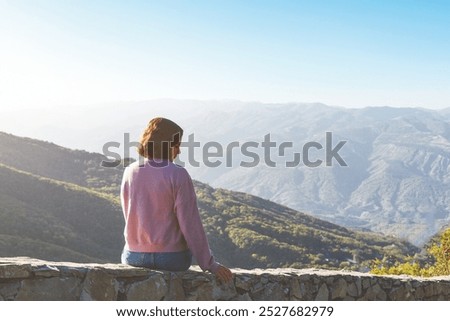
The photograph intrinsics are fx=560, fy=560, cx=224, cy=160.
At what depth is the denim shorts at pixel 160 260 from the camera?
5.20 meters

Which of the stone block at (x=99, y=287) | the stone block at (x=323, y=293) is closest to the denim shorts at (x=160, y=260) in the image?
the stone block at (x=99, y=287)

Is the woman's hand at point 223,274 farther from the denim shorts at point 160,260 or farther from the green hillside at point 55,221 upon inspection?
the green hillside at point 55,221

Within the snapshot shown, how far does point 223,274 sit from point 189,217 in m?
0.72

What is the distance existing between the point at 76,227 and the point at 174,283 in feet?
179

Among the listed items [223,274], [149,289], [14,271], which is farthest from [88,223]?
[14,271]

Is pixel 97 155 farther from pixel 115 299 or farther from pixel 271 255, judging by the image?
pixel 115 299

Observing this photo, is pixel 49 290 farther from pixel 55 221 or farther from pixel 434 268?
pixel 55 221

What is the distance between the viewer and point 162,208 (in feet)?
16.8

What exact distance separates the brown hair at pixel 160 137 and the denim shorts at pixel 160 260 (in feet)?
2.99

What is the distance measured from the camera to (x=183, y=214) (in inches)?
200

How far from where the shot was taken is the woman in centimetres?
508

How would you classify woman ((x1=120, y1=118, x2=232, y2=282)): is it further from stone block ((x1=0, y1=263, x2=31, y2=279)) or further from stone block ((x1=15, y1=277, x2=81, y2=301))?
stone block ((x1=0, y1=263, x2=31, y2=279))

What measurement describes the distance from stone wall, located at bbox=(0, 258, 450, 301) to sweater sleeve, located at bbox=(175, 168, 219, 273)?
0.31 metres
